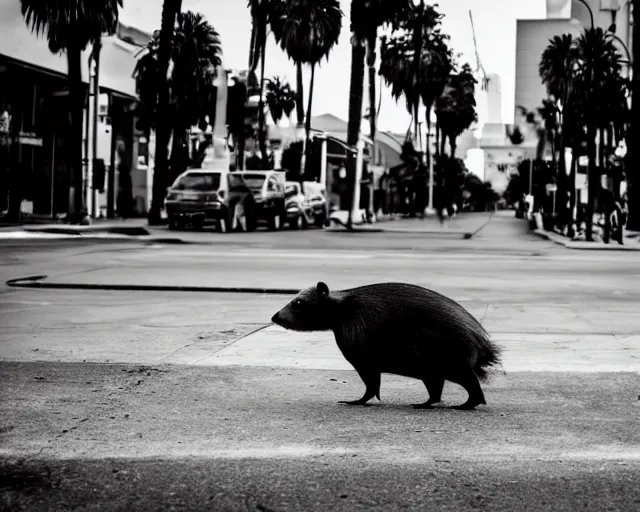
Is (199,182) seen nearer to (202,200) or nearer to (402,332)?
(202,200)

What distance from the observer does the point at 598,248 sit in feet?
110

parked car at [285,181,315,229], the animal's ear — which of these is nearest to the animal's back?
the animal's ear

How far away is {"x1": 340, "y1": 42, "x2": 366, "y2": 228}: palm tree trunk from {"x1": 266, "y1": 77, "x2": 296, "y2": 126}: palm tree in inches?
1568

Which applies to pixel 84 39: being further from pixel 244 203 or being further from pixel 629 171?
pixel 629 171

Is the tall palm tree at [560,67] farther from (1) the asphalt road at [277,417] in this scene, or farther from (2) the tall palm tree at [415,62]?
(1) the asphalt road at [277,417]

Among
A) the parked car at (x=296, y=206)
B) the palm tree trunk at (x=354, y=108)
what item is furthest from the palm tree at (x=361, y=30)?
the parked car at (x=296, y=206)

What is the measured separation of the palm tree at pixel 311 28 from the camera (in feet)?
200

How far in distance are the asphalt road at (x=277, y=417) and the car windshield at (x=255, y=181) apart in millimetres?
28271

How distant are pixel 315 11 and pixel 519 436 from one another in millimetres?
56655

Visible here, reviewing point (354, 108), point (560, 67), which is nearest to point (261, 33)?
point (354, 108)

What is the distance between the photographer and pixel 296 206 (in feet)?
154

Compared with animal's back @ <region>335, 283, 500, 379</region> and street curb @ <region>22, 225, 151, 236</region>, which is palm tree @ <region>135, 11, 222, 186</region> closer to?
street curb @ <region>22, 225, 151, 236</region>

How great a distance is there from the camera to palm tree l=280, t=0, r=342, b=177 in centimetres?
6103

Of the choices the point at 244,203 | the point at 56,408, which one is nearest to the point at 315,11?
the point at 244,203
